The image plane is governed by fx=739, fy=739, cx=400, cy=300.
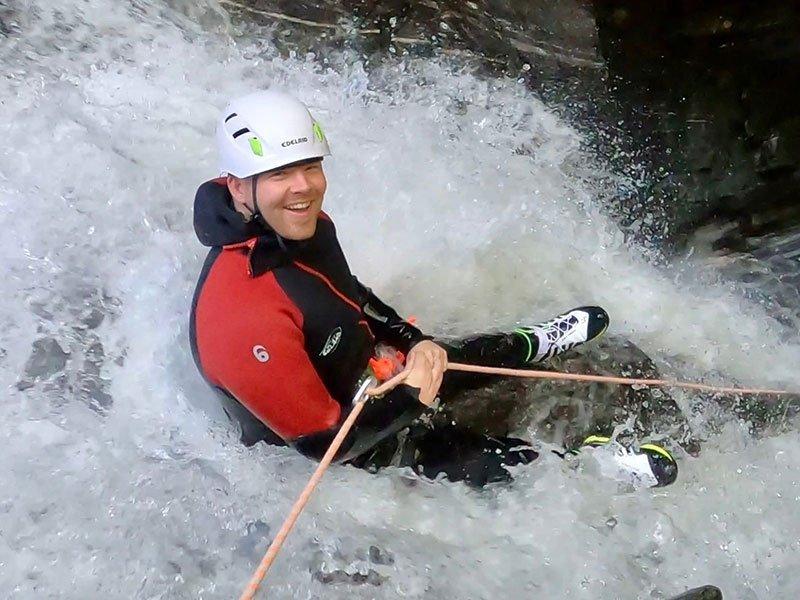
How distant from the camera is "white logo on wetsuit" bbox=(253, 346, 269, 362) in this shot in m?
1.84

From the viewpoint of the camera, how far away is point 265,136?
191 cm

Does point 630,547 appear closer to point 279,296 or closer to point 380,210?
point 279,296

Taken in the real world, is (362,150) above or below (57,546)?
above

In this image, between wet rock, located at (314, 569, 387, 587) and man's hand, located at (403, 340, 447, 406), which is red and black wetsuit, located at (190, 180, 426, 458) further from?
wet rock, located at (314, 569, 387, 587)

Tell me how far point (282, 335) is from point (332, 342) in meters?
0.22

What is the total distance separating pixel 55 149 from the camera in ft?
10.3

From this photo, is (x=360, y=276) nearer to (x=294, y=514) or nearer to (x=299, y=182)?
(x=299, y=182)

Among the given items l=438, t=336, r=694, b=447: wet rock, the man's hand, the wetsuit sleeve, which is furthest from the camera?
l=438, t=336, r=694, b=447: wet rock

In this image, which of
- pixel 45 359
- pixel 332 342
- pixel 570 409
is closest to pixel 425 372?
pixel 332 342

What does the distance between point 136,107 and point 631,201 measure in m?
2.47

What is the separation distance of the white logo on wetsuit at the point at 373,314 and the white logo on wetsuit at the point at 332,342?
1.30 feet

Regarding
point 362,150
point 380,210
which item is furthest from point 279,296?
point 362,150

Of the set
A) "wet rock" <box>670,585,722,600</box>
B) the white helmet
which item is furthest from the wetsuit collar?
"wet rock" <box>670,585,722,600</box>

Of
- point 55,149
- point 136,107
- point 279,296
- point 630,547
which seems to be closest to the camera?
point 279,296
